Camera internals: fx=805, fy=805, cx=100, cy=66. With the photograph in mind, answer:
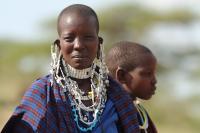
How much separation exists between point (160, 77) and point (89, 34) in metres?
23.6

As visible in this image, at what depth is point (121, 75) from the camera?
6434 millimetres

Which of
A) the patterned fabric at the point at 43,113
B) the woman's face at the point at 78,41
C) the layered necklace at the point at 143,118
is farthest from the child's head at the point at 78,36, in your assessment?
the layered necklace at the point at 143,118

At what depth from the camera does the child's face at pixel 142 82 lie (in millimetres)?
6375

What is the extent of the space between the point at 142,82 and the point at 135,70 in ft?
0.40

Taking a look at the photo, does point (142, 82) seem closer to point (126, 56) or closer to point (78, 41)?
point (126, 56)

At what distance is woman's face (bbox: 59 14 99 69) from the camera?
5289 millimetres

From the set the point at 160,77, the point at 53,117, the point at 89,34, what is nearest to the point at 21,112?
the point at 53,117

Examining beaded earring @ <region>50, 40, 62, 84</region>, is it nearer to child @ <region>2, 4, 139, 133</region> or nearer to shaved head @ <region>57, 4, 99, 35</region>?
child @ <region>2, 4, 139, 133</region>

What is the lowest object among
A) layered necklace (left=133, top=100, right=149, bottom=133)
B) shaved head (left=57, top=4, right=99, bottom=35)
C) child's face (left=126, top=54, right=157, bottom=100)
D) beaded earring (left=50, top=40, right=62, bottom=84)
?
layered necklace (left=133, top=100, right=149, bottom=133)

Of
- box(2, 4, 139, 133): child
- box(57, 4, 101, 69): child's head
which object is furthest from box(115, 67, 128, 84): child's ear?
box(57, 4, 101, 69): child's head

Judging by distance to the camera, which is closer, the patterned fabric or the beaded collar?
Result: the patterned fabric

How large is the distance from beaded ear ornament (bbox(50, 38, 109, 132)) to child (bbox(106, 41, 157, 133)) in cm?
86

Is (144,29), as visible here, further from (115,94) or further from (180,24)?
(115,94)

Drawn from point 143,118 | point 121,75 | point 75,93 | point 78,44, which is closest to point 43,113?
point 75,93
